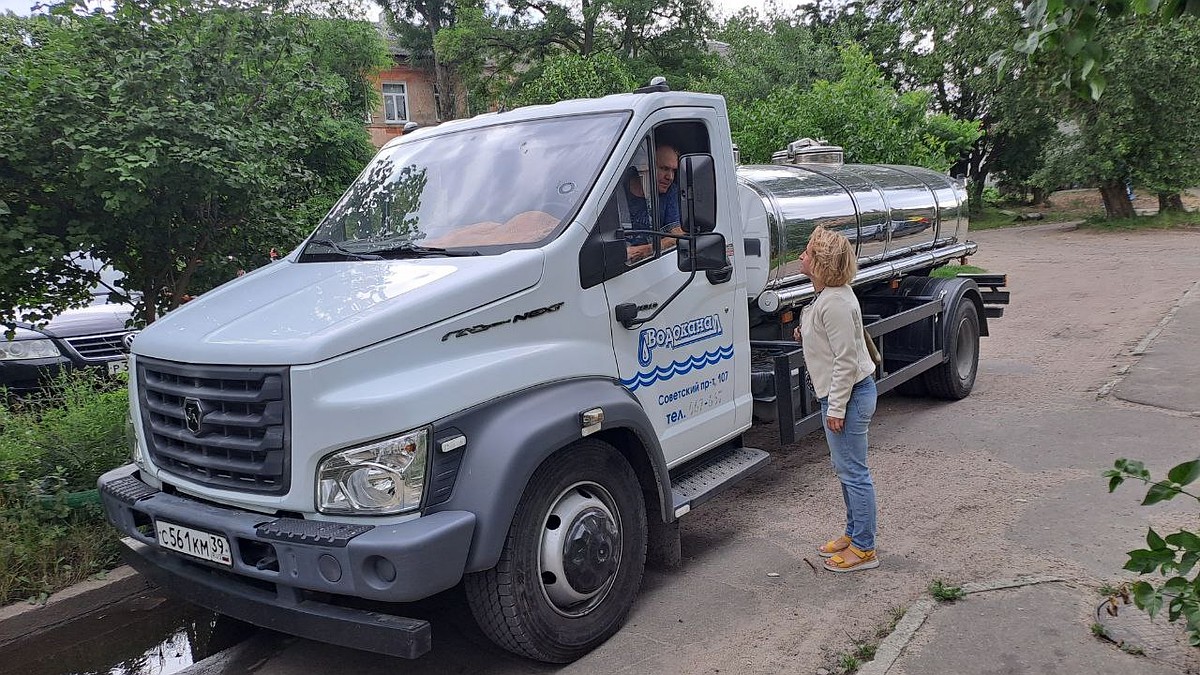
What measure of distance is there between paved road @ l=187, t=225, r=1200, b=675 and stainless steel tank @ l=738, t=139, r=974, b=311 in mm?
1423

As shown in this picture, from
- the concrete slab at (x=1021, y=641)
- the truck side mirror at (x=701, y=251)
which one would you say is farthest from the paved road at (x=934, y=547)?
the truck side mirror at (x=701, y=251)

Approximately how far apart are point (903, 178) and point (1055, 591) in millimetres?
4874

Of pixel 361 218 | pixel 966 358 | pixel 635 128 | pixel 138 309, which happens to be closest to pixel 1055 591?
pixel 635 128

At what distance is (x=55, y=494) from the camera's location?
490 centimetres

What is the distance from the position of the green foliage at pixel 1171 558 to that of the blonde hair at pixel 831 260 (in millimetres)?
1722

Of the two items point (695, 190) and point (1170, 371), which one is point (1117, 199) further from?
point (695, 190)

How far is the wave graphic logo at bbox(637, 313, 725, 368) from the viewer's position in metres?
4.26

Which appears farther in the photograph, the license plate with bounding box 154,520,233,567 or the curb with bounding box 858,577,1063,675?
the curb with bounding box 858,577,1063,675

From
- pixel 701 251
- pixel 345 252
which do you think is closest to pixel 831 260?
pixel 701 251

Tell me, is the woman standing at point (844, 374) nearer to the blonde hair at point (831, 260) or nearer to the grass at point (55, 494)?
the blonde hair at point (831, 260)

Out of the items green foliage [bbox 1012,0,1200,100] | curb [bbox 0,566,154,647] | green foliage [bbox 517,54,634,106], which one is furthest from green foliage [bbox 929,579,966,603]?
green foliage [bbox 517,54,634,106]

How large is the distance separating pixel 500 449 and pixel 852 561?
230 cm

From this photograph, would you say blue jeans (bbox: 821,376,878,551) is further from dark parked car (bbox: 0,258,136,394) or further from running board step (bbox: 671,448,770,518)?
dark parked car (bbox: 0,258,136,394)

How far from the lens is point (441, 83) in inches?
1553
